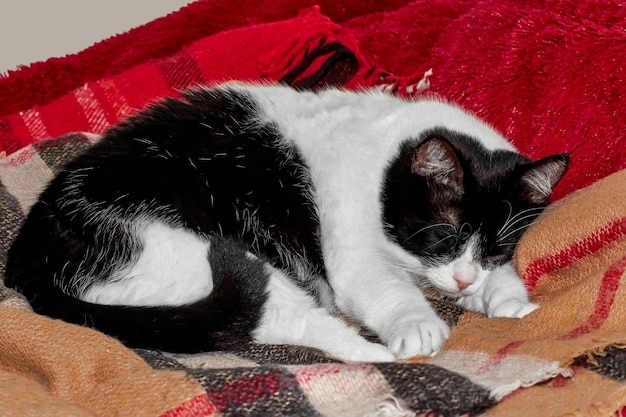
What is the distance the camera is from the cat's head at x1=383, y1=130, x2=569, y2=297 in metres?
1.40

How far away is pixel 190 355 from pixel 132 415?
0.26 metres

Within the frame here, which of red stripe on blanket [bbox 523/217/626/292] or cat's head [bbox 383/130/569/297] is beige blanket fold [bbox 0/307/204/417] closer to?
cat's head [bbox 383/130/569/297]

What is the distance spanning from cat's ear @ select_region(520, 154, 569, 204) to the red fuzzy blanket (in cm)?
5

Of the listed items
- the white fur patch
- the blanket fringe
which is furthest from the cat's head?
the blanket fringe

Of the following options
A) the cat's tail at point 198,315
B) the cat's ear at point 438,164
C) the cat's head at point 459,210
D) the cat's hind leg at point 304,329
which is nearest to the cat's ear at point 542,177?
the cat's head at point 459,210

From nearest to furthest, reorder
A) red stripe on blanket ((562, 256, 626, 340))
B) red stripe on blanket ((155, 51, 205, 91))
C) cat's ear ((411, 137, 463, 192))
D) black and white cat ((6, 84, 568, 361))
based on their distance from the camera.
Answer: red stripe on blanket ((562, 256, 626, 340)), black and white cat ((6, 84, 568, 361)), cat's ear ((411, 137, 463, 192)), red stripe on blanket ((155, 51, 205, 91))

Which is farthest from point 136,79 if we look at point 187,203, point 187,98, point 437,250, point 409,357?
point 409,357

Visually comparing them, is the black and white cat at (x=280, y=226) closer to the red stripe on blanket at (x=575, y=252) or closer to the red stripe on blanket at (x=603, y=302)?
the red stripe on blanket at (x=575, y=252)

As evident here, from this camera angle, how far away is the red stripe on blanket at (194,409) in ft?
3.05

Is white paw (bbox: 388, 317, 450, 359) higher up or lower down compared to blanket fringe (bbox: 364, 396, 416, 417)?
lower down

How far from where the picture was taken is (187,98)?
63.2 inches

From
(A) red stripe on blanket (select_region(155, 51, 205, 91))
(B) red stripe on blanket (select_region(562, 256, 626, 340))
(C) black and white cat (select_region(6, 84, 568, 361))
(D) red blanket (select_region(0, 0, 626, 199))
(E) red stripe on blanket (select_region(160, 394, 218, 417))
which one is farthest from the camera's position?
(A) red stripe on blanket (select_region(155, 51, 205, 91))

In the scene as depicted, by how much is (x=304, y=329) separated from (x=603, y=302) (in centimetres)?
48

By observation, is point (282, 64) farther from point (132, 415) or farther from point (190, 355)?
point (132, 415)
